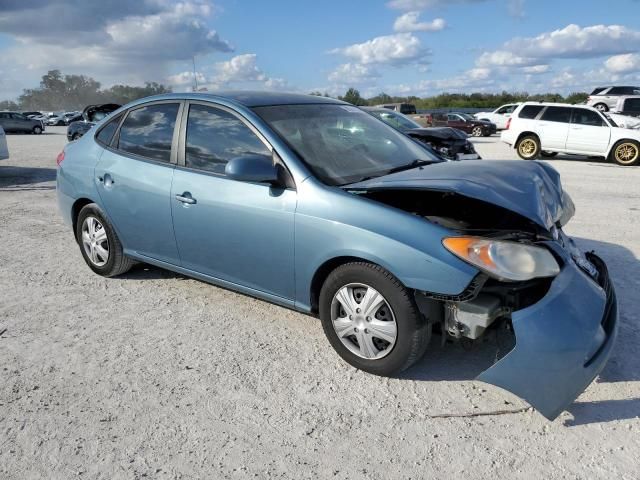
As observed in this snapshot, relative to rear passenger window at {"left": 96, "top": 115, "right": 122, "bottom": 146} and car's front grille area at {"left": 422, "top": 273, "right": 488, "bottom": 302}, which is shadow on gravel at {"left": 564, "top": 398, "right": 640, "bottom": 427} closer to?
car's front grille area at {"left": 422, "top": 273, "right": 488, "bottom": 302}

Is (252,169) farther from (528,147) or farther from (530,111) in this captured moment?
(530,111)

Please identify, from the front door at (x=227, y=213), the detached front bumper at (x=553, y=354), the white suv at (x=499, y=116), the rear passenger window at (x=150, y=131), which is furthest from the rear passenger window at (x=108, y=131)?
the white suv at (x=499, y=116)

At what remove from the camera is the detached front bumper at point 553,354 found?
2.53 metres

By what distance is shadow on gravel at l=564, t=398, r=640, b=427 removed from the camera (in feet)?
8.98

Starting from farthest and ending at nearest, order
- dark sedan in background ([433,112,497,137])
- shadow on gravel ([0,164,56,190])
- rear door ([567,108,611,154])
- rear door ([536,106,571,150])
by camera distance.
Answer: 1. dark sedan in background ([433,112,497,137])
2. rear door ([536,106,571,150])
3. rear door ([567,108,611,154])
4. shadow on gravel ([0,164,56,190])

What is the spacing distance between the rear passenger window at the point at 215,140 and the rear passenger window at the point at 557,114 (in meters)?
13.7

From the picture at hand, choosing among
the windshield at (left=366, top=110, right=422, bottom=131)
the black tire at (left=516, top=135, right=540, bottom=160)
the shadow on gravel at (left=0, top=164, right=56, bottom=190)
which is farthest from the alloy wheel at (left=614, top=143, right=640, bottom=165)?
the shadow on gravel at (left=0, top=164, right=56, bottom=190)

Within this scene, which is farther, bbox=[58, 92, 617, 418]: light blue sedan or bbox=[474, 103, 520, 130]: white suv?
bbox=[474, 103, 520, 130]: white suv

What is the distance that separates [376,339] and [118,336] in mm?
1913

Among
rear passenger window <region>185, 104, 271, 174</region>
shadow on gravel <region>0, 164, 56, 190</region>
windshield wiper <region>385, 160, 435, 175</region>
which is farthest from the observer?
shadow on gravel <region>0, 164, 56, 190</region>

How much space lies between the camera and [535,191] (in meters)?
3.17

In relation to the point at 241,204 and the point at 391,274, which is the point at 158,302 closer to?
the point at 241,204

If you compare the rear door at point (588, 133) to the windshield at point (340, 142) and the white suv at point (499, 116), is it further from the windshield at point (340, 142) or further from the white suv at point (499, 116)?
the white suv at point (499, 116)

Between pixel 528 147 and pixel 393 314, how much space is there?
1416 cm
